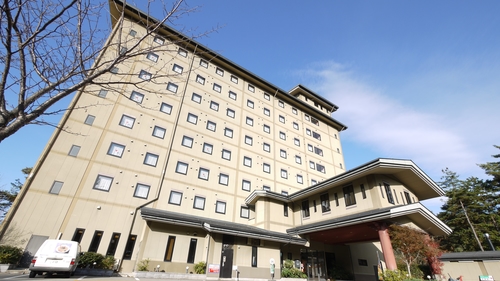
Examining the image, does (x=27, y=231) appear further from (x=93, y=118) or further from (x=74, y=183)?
(x=93, y=118)

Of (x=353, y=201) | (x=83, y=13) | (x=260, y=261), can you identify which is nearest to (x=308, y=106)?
(x=353, y=201)

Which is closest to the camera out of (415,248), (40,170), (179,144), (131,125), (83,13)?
(83,13)

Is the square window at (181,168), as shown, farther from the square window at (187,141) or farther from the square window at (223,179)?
the square window at (223,179)

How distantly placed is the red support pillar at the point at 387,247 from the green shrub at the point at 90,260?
17.8 meters

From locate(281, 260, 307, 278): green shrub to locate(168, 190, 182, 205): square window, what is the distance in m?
11.0

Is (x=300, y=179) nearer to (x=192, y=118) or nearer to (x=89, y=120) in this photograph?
(x=192, y=118)

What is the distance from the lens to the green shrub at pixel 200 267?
16.1 m

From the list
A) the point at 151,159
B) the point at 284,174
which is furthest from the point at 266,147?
the point at 151,159

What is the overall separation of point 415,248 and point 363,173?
523 cm

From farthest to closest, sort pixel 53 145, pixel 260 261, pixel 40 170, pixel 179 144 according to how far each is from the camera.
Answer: pixel 179 144 → pixel 260 261 → pixel 53 145 → pixel 40 170

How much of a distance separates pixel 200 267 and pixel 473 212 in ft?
149

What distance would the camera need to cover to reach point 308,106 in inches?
1478

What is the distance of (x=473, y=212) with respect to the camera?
36.0m

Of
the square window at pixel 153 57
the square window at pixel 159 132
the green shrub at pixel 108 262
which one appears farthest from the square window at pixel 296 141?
the green shrub at pixel 108 262
